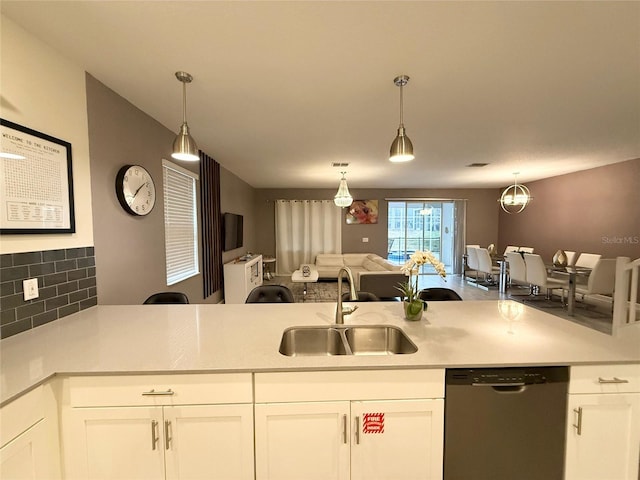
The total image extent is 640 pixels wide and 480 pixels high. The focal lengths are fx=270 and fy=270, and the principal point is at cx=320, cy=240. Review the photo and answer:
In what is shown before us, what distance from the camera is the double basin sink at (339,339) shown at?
159 centimetres

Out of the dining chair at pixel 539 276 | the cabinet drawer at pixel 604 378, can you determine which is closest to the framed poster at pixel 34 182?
the cabinet drawer at pixel 604 378

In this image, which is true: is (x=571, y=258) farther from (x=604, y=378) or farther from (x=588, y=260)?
(x=604, y=378)

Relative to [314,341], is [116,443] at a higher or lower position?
lower

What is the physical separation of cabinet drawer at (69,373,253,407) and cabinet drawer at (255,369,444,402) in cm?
10

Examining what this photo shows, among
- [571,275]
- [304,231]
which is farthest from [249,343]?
[304,231]

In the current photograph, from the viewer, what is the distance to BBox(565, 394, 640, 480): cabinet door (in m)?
1.19

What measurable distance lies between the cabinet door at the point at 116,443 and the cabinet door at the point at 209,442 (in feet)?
0.18

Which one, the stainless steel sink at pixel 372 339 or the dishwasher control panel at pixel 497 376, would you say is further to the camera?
the stainless steel sink at pixel 372 339

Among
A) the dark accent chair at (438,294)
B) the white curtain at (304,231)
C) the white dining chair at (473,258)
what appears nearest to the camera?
the dark accent chair at (438,294)

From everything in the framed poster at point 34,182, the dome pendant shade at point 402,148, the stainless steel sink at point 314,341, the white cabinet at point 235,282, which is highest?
the dome pendant shade at point 402,148

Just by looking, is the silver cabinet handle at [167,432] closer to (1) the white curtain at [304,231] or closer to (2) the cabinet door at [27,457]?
(2) the cabinet door at [27,457]

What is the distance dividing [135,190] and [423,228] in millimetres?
7430

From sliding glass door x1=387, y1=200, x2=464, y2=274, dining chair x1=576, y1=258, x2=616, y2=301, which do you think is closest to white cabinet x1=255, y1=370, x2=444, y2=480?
dining chair x1=576, y1=258, x2=616, y2=301

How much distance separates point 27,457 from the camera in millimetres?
982
